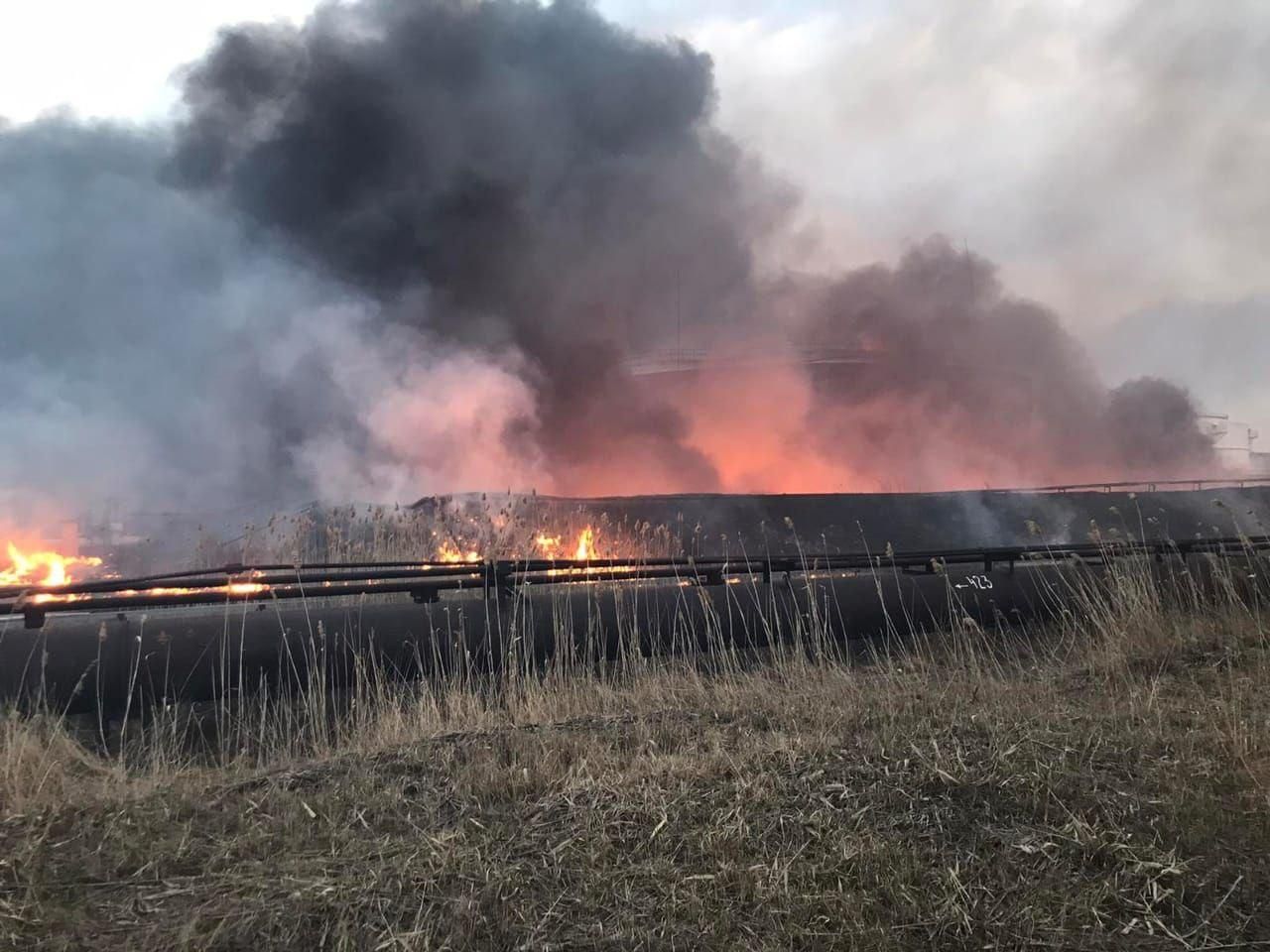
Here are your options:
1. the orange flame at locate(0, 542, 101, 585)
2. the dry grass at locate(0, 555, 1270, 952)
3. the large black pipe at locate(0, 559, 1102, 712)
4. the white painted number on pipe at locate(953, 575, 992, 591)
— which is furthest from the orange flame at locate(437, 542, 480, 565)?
the white painted number on pipe at locate(953, 575, 992, 591)

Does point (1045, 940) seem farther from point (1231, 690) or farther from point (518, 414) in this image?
point (518, 414)

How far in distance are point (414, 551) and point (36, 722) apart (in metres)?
4.99

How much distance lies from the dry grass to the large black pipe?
48cm

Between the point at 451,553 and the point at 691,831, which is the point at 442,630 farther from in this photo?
the point at 451,553

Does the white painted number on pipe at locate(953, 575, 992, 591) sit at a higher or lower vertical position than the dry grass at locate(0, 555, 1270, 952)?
higher

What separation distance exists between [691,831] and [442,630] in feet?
10.5

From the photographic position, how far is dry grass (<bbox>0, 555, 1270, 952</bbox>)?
7.48ft

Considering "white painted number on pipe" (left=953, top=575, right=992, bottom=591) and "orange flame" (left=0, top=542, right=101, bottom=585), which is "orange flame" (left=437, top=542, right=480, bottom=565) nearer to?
"orange flame" (left=0, top=542, right=101, bottom=585)

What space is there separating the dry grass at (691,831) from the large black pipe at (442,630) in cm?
48

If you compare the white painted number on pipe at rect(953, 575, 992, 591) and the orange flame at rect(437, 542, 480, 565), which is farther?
the orange flame at rect(437, 542, 480, 565)

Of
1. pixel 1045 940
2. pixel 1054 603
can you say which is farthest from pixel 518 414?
pixel 1045 940

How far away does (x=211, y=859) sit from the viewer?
2689mm

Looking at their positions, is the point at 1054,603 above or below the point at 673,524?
below

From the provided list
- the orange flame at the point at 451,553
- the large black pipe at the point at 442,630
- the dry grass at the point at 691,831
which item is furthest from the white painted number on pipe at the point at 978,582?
the orange flame at the point at 451,553
